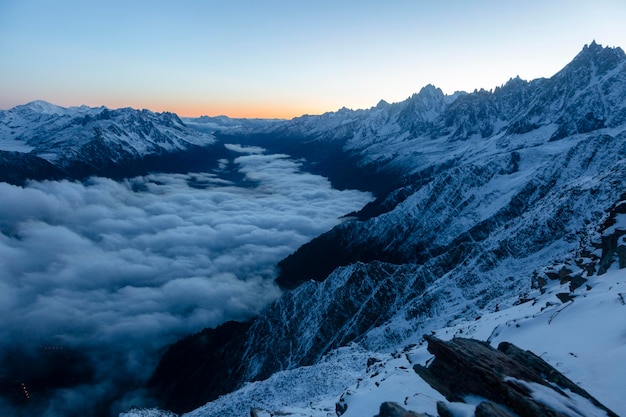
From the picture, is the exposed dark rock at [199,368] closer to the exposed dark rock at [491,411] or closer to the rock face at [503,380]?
the rock face at [503,380]

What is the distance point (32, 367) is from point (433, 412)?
230374 millimetres

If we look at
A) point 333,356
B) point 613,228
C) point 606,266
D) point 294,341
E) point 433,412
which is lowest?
point 294,341

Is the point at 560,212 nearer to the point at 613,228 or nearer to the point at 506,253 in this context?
the point at 506,253

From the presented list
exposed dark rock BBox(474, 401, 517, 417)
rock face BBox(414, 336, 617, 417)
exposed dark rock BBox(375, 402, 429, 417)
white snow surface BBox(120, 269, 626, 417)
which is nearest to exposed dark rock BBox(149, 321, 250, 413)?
white snow surface BBox(120, 269, 626, 417)

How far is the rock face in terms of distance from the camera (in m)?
13.6

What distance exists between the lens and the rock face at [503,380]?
44.6 ft

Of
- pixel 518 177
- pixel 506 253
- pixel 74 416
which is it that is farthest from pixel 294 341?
pixel 518 177

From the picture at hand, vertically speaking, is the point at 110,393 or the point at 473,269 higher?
the point at 473,269

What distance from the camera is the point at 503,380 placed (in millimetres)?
15180

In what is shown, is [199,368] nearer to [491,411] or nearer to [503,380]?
[503,380]

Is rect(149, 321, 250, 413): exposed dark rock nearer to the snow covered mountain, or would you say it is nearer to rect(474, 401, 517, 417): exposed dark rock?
the snow covered mountain

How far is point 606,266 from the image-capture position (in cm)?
3903

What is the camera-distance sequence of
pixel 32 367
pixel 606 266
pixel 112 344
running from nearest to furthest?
pixel 606 266 → pixel 32 367 → pixel 112 344

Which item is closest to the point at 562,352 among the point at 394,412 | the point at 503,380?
the point at 503,380
